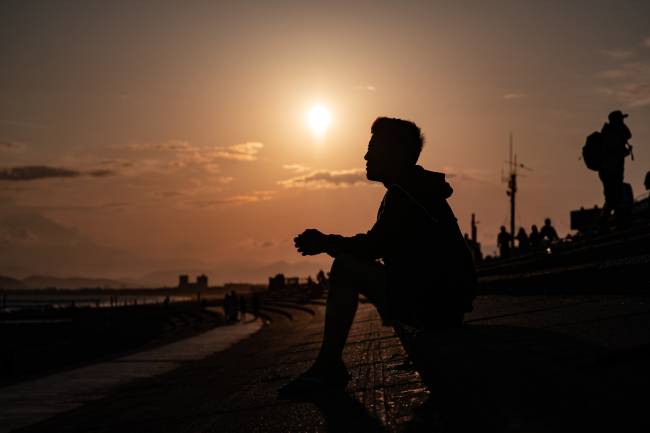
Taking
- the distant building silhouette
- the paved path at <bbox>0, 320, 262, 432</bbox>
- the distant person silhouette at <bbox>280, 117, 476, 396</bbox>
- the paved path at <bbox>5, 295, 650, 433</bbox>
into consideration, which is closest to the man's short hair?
the distant person silhouette at <bbox>280, 117, 476, 396</bbox>

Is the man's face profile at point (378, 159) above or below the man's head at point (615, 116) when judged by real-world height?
below

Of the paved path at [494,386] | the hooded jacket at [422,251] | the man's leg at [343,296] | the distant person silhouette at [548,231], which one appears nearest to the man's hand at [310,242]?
the man's leg at [343,296]

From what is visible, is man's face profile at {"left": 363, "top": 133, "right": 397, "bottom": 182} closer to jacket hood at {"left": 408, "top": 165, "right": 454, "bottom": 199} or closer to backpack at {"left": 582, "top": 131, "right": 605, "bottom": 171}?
jacket hood at {"left": 408, "top": 165, "right": 454, "bottom": 199}

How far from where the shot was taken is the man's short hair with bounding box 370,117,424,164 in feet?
13.3

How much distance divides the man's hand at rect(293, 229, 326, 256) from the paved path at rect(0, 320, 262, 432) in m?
4.42

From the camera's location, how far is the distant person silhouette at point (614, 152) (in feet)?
40.4

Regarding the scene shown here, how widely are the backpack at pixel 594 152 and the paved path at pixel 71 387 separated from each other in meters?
8.14

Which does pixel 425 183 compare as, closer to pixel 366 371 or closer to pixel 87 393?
pixel 366 371

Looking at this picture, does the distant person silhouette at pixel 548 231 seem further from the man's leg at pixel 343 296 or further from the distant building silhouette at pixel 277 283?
the distant building silhouette at pixel 277 283

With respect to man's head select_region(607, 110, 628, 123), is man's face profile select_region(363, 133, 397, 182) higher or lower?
lower

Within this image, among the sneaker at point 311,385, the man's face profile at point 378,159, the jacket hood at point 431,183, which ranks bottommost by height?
the sneaker at point 311,385

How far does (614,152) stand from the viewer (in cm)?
1231

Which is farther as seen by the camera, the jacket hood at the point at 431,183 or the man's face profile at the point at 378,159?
the man's face profile at the point at 378,159

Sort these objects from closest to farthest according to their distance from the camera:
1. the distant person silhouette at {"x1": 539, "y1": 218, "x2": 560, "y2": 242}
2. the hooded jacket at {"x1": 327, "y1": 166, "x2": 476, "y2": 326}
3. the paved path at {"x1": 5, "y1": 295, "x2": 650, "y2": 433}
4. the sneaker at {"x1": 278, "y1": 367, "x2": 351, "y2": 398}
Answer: the paved path at {"x1": 5, "y1": 295, "x2": 650, "y2": 433}, the hooded jacket at {"x1": 327, "y1": 166, "x2": 476, "y2": 326}, the sneaker at {"x1": 278, "y1": 367, "x2": 351, "y2": 398}, the distant person silhouette at {"x1": 539, "y1": 218, "x2": 560, "y2": 242}
